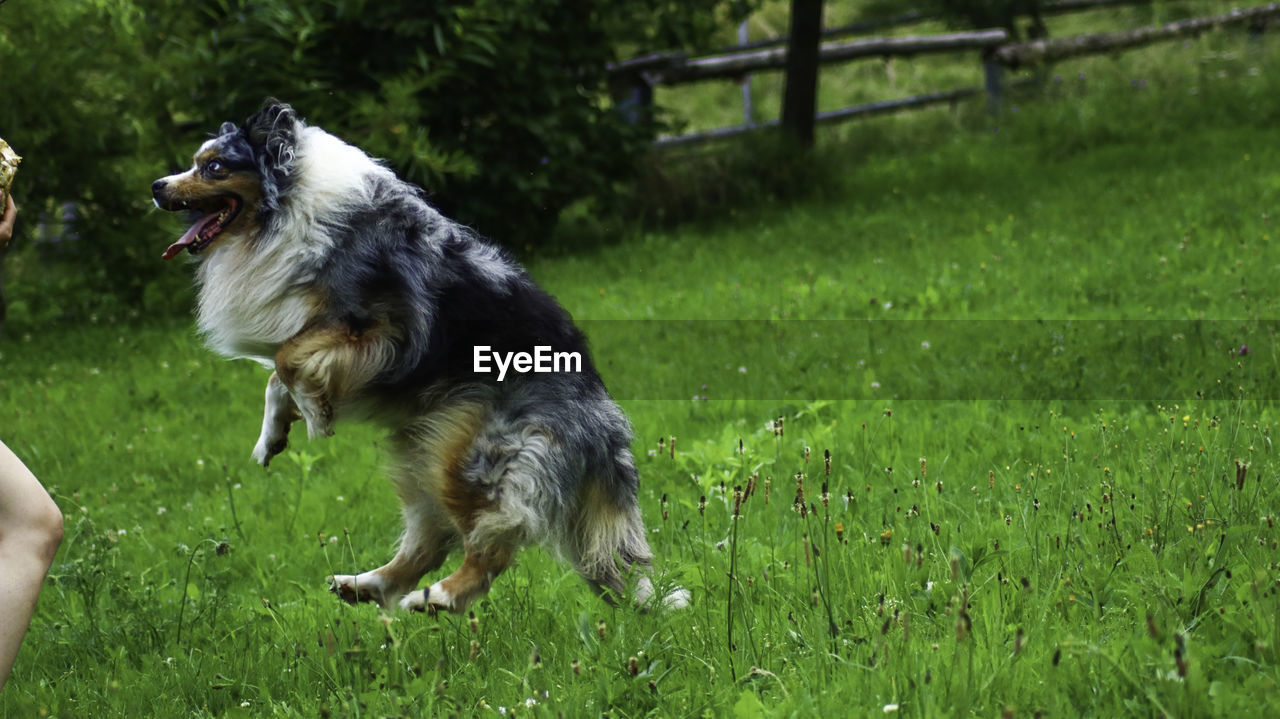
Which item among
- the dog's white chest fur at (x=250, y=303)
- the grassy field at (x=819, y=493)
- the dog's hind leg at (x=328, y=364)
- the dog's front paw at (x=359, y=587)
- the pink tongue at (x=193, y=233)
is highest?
the pink tongue at (x=193, y=233)

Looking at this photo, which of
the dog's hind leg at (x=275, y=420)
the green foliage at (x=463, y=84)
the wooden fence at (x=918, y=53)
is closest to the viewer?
the dog's hind leg at (x=275, y=420)

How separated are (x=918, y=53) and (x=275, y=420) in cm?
1449

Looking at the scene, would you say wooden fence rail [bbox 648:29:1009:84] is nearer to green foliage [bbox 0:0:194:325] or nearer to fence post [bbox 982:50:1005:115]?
fence post [bbox 982:50:1005:115]

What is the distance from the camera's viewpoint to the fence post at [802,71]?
1418 cm

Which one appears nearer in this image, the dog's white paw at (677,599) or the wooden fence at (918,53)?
the dog's white paw at (677,599)

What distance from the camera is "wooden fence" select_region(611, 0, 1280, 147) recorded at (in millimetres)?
15352

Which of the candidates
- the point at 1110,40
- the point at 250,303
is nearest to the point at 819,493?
the point at 250,303

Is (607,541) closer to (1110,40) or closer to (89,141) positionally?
(89,141)

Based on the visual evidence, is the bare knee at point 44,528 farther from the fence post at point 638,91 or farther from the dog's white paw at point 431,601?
the fence post at point 638,91

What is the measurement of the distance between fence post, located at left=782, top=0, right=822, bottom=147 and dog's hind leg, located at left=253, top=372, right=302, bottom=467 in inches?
430

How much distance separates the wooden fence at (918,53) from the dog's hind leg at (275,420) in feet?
36.7

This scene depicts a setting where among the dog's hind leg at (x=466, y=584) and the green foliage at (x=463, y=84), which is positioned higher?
the green foliage at (x=463, y=84)

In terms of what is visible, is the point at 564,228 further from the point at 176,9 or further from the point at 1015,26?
the point at 1015,26

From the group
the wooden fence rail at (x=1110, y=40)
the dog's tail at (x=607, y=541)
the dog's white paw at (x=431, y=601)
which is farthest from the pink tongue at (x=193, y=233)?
the wooden fence rail at (x=1110, y=40)
